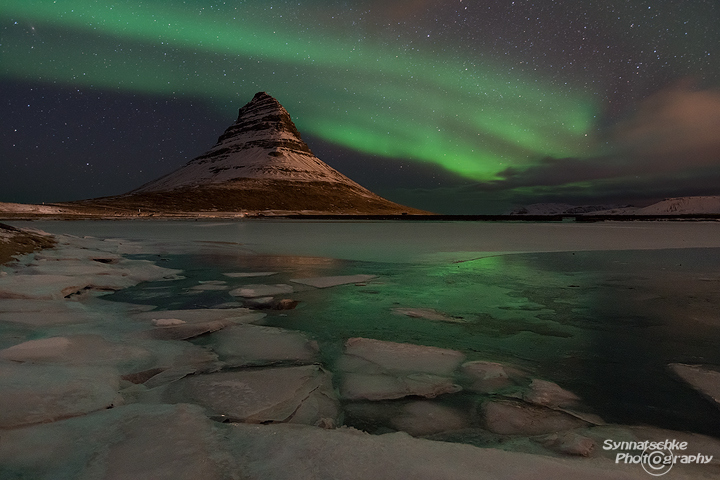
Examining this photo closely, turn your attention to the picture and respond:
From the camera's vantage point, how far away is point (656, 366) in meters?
3.88

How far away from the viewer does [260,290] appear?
757 cm

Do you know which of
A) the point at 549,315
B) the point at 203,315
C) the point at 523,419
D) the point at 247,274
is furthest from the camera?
the point at 247,274

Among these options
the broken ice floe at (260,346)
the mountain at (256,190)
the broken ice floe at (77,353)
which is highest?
the mountain at (256,190)

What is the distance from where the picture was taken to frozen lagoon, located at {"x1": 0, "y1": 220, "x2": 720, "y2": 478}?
8.31ft

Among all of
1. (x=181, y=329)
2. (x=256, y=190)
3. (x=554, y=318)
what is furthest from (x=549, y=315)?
(x=256, y=190)

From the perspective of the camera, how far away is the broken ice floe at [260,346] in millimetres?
4047

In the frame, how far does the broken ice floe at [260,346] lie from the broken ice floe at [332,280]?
311 centimetres

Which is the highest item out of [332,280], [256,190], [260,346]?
[256,190]

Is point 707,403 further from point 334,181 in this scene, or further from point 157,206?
point 334,181

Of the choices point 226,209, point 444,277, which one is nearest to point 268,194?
point 226,209

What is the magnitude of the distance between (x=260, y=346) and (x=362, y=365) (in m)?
1.29

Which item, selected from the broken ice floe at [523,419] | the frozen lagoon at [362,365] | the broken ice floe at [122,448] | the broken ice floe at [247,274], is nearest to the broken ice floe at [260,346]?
the frozen lagoon at [362,365]

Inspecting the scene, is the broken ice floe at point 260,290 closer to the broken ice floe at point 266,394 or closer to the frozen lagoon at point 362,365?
the frozen lagoon at point 362,365

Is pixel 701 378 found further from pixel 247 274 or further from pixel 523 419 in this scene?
pixel 247 274
